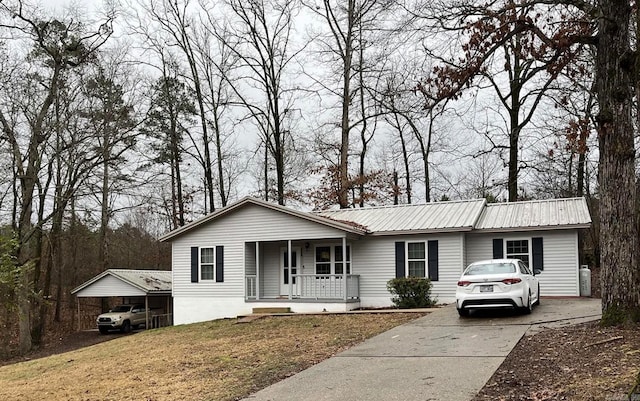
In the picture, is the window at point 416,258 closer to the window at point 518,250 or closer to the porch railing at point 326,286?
the porch railing at point 326,286

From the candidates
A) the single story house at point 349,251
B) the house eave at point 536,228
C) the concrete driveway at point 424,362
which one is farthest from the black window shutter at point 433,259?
the concrete driveway at point 424,362

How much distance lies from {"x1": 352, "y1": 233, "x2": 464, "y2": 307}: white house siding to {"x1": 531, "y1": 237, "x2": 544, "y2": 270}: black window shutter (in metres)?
2.39

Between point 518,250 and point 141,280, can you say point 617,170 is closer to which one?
point 518,250

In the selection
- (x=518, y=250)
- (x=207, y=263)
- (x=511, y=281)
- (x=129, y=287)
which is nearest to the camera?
(x=511, y=281)

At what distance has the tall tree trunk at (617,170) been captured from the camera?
35.4ft

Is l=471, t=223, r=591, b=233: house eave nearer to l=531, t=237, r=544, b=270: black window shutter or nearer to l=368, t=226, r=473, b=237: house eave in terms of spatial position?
l=531, t=237, r=544, b=270: black window shutter

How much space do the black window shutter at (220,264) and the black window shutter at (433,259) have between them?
26.2 ft

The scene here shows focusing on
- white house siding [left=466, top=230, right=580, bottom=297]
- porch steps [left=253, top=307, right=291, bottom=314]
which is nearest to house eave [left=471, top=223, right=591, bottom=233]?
white house siding [left=466, top=230, right=580, bottom=297]

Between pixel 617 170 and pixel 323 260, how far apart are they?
13970 millimetres

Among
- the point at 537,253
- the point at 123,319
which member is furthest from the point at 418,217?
the point at 123,319

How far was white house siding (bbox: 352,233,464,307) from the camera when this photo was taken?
21.2 metres

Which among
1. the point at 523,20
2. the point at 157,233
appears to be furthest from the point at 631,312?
the point at 157,233

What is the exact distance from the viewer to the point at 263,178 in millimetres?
41938

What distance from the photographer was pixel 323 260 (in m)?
23.6
